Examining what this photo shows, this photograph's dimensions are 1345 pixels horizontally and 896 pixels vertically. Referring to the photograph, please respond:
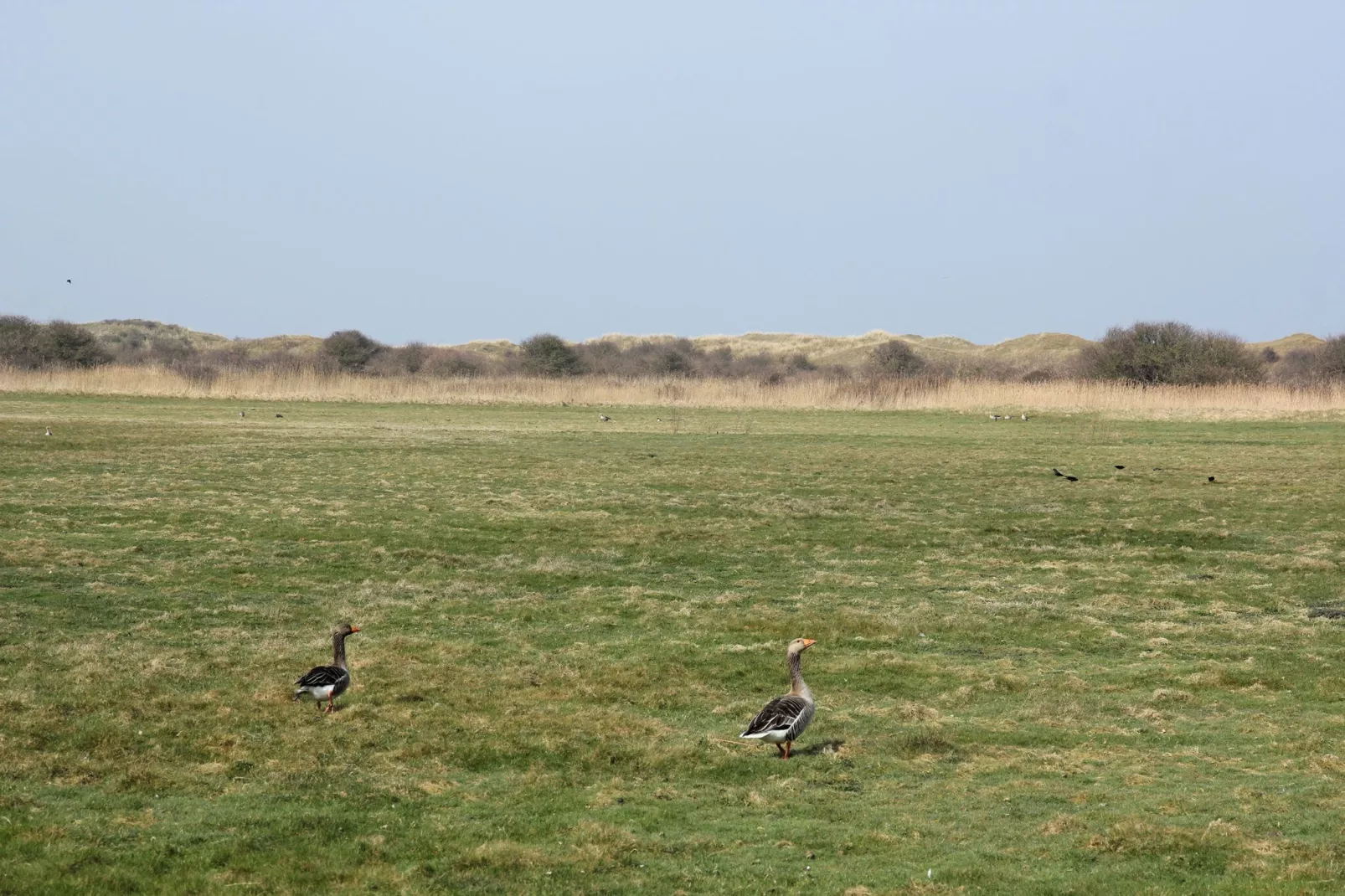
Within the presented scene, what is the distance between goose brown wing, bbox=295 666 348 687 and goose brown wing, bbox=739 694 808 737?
10.2 feet

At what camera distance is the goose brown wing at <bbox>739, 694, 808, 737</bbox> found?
336 inches

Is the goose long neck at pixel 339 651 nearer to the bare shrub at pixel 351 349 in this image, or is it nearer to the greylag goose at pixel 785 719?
the greylag goose at pixel 785 719

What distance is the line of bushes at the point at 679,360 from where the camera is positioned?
70.3 m

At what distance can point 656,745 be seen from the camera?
9.05 metres

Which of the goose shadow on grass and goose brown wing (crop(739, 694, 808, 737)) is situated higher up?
goose brown wing (crop(739, 694, 808, 737))

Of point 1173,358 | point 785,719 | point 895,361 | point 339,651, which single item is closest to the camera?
point 785,719

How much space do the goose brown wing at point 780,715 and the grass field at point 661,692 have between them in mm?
317

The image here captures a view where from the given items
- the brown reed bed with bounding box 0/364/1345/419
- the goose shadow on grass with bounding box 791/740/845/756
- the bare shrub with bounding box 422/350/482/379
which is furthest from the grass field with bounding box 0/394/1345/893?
the bare shrub with bounding box 422/350/482/379

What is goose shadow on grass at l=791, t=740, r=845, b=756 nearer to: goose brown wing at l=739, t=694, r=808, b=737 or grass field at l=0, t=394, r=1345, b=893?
grass field at l=0, t=394, r=1345, b=893

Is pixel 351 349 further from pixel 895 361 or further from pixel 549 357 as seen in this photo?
pixel 895 361

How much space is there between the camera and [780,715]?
28.1ft

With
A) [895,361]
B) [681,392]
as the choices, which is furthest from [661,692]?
[895,361]

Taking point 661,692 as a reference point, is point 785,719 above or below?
above

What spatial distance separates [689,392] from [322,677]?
54.9m
